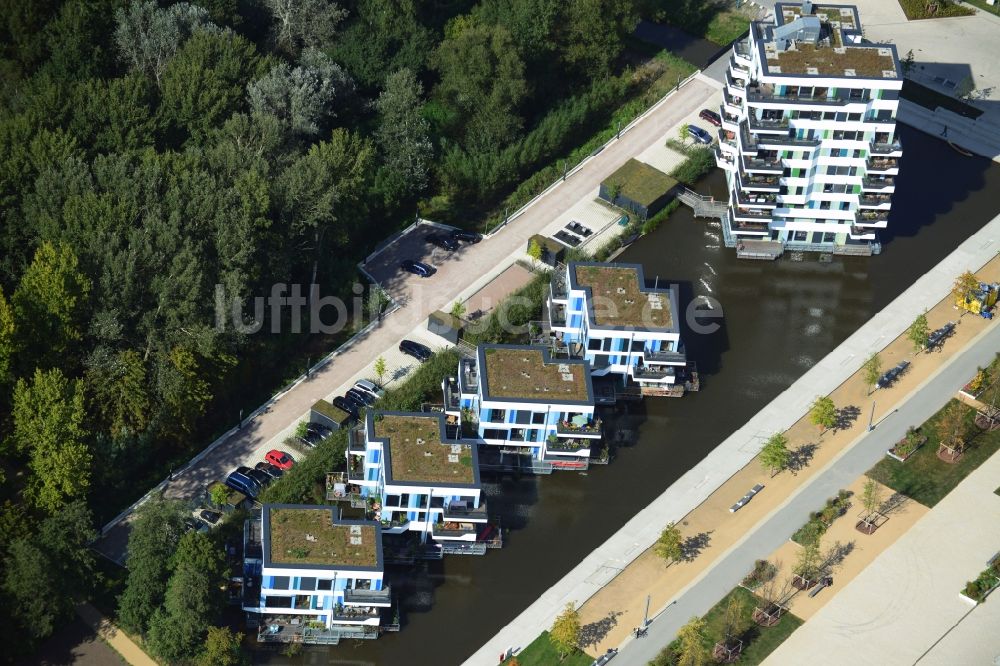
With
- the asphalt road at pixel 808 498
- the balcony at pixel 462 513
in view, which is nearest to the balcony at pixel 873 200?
the asphalt road at pixel 808 498

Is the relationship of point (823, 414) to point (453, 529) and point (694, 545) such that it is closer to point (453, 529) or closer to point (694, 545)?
point (694, 545)

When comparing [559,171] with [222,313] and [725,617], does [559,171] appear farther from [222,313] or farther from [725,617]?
[725,617]

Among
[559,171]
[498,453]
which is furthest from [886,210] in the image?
[498,453]

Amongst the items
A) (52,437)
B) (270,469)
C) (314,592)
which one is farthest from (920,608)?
(52,437)

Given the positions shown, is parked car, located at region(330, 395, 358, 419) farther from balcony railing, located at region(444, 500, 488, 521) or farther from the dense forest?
balcony railing, located at region(444, 500, 488, 521)

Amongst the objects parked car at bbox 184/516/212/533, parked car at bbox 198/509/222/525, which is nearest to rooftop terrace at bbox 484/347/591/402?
parked car at bbox 198/509/222/525

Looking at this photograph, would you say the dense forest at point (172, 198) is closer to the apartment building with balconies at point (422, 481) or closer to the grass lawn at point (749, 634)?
the apartment building with balconies at point (422, 481)
